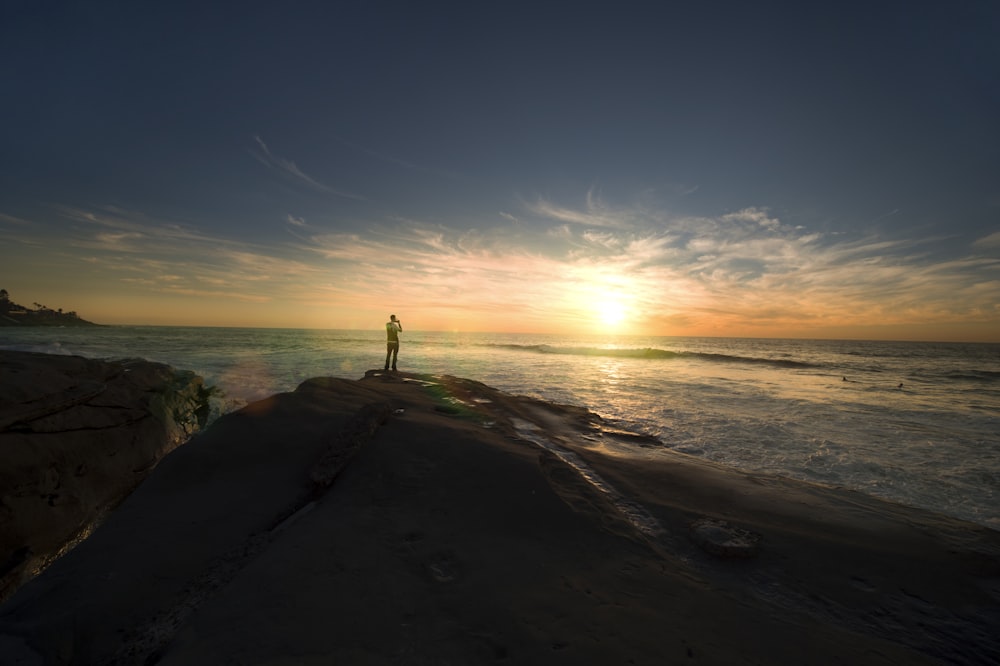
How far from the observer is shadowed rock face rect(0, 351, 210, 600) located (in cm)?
372

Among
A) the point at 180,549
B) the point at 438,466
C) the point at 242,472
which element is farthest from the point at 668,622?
the point at 242,472

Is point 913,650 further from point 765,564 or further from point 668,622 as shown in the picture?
point 668,622

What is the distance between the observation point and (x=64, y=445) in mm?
4539

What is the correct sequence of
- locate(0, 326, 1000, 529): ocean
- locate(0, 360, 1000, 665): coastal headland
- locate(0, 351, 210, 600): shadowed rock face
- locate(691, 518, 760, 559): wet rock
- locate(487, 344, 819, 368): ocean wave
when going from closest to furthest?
locate(0, 360, 1000, 665): coastal headland < locate(0, 351, 210, 600): shadowed rock face < locate(691, 518, 760, 559): wet rock < locate(0, 326, 1000, 529): ocean < locate(487, 344, 819, 368): ocean wave

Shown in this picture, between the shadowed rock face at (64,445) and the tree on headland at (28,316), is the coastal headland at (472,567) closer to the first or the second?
the shadowed rock face at (64,445)

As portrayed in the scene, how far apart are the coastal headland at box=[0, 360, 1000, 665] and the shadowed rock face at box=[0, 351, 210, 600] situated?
0.70 m

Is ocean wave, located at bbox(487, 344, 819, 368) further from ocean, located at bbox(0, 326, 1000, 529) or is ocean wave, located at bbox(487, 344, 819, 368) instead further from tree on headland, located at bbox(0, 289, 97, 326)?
tree on headland, located at bbox(0, 289, 97, 326)

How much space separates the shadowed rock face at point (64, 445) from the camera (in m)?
3.72

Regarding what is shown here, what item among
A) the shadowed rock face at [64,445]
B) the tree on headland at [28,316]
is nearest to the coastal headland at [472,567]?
the shadowed rock face at [64,445]

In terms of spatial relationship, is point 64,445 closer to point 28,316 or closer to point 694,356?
point 694,356

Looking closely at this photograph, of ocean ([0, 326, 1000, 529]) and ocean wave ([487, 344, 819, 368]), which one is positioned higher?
ocean wave ([487, 344, 819, 368])

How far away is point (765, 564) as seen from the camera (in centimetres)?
378

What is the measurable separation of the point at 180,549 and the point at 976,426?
65.0 ft

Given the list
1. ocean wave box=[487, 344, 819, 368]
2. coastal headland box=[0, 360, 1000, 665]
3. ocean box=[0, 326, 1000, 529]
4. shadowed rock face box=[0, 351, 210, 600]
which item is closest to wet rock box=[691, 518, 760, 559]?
coastal headland box=[0, 360, 1000, 665]
